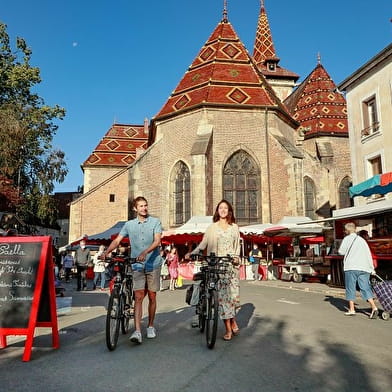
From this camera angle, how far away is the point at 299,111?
3422cm

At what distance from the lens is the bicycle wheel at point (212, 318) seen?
427 centimetres

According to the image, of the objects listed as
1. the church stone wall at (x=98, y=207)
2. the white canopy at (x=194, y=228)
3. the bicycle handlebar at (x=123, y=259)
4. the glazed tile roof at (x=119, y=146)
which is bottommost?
the bicycle handlebar at (x=123, y=259)

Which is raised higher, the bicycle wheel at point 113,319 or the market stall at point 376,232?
the market stall at point 376,232

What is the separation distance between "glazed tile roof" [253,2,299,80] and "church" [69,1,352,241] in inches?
764

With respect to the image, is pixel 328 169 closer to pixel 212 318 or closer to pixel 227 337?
pixel 227 337

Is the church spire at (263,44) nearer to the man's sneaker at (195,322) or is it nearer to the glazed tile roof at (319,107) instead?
the glazed tile roof at (319,107)

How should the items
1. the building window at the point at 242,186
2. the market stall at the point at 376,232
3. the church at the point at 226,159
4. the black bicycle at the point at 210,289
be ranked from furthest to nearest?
the building window at the point at 242,186 → the church at the point at 226,159 → the market stall at the point at 376,232 → the black bicycle at the point at 210,289

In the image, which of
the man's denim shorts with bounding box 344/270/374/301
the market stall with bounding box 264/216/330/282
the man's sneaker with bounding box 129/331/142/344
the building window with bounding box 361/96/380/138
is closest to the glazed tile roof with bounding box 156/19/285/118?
the building window with bounding box 361/96/380/138

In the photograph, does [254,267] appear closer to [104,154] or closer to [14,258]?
[14,258]

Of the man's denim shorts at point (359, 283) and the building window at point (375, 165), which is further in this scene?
the building window at point (375, 165)

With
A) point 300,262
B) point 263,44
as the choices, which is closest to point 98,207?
point 300,262

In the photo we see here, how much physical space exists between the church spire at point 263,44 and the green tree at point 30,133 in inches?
1343

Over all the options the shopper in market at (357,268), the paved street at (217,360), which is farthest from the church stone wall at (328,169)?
the paved street at (217,360)

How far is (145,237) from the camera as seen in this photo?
4934 millimetres
